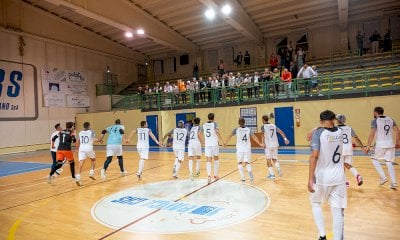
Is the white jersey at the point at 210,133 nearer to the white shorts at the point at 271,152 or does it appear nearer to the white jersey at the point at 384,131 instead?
the white shorts at the point at 271,152

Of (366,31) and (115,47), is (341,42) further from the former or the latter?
(115,47)

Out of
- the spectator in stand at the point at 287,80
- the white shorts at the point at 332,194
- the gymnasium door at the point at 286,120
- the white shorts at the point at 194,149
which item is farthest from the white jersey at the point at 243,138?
the gymnasium door at the point at 286,120

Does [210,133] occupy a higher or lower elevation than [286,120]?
lower

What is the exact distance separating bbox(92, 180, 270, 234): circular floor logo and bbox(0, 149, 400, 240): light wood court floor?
0.66 ft

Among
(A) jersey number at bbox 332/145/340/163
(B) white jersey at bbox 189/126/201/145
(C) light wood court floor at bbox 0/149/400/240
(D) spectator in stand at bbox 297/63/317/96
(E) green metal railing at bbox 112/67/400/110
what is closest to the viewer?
(A) jersey number at bbox 332/145/340/163

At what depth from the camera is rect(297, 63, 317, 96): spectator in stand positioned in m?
16.5

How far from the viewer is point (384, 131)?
756cm

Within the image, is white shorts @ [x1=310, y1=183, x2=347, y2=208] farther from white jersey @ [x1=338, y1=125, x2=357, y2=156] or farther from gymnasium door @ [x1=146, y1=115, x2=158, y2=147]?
gymnasium door @ [x1=146, y1=115, x2=158, y2=147]

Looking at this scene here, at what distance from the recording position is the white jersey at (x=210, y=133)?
30.5 feet

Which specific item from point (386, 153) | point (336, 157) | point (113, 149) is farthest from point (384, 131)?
point (113, 149)

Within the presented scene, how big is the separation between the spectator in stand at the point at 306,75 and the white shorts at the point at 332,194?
1345 cm

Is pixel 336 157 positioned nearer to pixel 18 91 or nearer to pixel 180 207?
pixel 180 207

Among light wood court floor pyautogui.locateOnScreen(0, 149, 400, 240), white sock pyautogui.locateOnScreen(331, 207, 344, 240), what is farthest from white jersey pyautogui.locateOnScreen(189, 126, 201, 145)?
white sock pyautogui.locateOnScreen(331, 207, 344, 240)

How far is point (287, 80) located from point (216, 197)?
11370 mm
